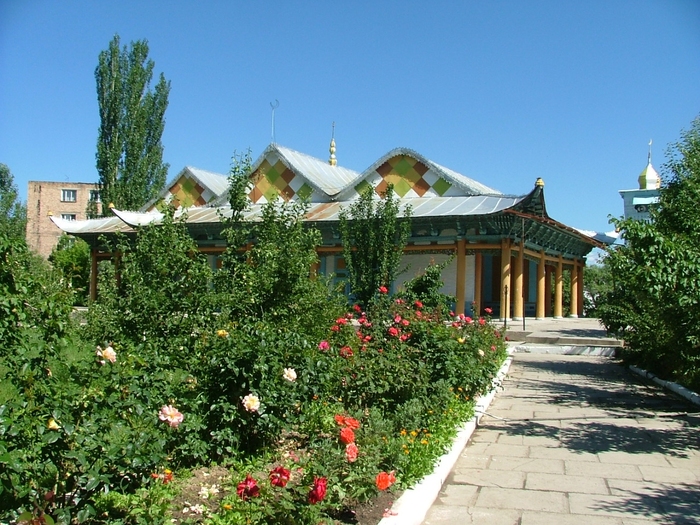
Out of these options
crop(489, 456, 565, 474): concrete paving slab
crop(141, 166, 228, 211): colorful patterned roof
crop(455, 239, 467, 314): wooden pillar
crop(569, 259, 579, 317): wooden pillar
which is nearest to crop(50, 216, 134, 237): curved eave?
crop(141, 166, 228, 211): colorful patterned roof

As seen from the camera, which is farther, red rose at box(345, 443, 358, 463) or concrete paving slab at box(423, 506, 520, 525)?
concrete paving slab at box(423, 506, 520, 525)

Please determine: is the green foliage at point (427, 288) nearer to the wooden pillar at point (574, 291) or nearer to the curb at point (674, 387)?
the curb at point (674, 387)

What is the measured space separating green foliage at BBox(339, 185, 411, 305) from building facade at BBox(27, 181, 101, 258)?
53736 millimetres

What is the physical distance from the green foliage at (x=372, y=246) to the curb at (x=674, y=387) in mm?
5036

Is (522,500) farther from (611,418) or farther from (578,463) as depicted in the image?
(611,418)

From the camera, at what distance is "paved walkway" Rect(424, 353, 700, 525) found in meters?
4.52

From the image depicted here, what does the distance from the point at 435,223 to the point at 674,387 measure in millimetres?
12385

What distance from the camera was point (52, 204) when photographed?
64188 mm

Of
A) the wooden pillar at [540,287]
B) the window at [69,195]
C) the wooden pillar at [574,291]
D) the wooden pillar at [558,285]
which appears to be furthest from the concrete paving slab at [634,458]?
the window at [69,195]

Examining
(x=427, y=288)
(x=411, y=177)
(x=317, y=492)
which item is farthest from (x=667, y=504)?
(x=411, y=177)

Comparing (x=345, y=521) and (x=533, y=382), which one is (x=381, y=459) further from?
(x=533, y=382)

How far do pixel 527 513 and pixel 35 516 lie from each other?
3083 mm

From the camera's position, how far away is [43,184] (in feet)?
210

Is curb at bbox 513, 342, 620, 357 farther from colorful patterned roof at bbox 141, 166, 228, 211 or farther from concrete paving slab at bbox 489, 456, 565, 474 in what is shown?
colorful patterned roof at bbox 141, 166, 228, 211
